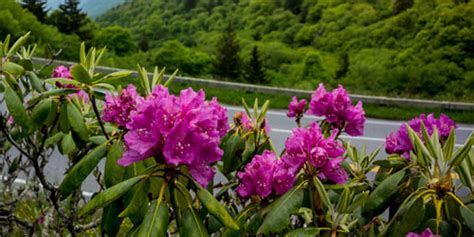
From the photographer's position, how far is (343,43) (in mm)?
20172

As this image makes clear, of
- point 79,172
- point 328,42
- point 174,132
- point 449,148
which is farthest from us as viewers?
point 328,42

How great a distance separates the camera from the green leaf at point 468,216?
3.22ft

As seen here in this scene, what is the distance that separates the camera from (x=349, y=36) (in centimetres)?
2036

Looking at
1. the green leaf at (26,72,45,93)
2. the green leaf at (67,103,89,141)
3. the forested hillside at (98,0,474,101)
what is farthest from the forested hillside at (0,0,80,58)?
the green leaf at (67,103,89,141)

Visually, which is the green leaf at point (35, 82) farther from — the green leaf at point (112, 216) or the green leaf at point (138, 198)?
the green leaf at point (138, 198)

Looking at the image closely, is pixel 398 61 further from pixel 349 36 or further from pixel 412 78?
pixel 349 36

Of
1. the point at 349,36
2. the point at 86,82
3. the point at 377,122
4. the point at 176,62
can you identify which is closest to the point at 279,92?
the point at 377,122

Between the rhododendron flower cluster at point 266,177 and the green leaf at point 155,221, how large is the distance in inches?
11.3

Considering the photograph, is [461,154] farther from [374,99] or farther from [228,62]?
[228,62]

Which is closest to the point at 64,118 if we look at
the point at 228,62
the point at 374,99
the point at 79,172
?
the point at 79,172

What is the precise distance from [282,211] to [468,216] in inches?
13.8

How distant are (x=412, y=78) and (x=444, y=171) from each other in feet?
49.5

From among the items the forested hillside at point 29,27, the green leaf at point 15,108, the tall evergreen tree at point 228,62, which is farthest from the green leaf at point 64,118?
the tall evergreen tree at point 228,62

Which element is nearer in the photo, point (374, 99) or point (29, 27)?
point (374, 99)
